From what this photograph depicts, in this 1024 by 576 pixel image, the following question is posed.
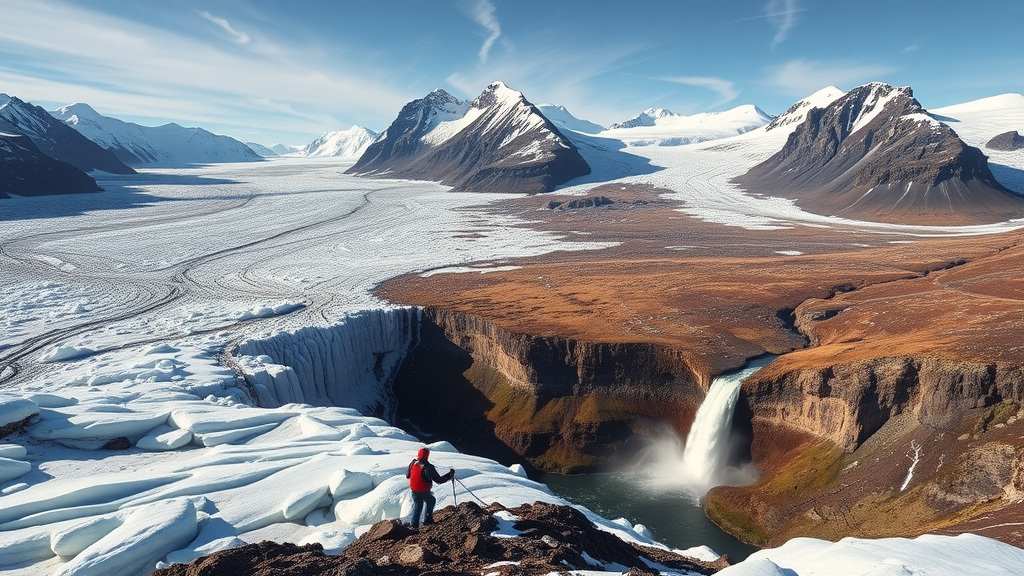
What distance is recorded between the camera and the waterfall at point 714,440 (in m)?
37.4

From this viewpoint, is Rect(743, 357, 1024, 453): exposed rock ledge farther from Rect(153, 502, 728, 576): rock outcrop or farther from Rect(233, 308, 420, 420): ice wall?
Rect(233, 308, 420, 420): ice wall

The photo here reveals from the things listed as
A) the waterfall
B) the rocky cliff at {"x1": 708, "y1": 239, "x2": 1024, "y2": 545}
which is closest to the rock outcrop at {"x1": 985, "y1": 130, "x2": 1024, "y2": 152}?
the rocky cliff at {"x1": 708, "y1": 239, "x2": 1024, "y2": 545}

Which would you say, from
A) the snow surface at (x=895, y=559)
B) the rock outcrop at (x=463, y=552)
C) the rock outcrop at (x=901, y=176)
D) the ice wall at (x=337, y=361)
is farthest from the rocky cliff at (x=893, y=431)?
the rock outcrop at (x=901, y=176)

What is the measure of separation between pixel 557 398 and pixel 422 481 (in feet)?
99.8

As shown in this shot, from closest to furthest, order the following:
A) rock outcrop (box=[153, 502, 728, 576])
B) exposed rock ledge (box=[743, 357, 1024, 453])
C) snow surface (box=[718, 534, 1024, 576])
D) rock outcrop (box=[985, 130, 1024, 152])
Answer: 1. rock outcrop (box=[153, 502, 728, 576])
2. snow surface (box=[718, 534, 1024, 576])
3. exposed rock ledge (box=[743, 357, 1024, 453])
4. rock outcrop (box=[985, 130, 1024, 152])

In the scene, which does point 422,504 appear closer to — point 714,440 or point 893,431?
point 714,440

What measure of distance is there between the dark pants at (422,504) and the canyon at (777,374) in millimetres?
20481

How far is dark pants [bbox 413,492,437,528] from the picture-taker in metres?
15.1

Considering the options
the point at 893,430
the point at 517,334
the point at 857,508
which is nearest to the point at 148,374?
the point at 517,334

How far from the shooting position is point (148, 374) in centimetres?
3262

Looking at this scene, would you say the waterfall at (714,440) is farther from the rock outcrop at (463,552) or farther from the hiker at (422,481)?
the hiker at (422,481)

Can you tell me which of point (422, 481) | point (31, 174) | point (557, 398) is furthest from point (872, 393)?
point (31, 174)

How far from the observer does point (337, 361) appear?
4791 cm

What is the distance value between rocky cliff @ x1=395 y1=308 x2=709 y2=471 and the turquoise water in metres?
1.82
